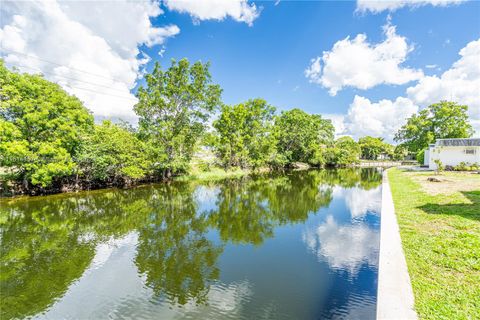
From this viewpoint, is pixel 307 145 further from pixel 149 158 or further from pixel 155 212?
pixel 155 212

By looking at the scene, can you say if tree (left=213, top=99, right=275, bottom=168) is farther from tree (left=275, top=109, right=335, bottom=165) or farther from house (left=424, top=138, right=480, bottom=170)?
house (left=424, top=138, right=480, bottom=170)

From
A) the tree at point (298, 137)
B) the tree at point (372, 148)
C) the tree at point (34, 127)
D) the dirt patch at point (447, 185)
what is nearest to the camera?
the dirt patch at point (447, 185)

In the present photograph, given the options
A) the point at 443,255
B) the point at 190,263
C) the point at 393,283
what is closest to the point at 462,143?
the point at 443,255

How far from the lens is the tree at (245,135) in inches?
1462

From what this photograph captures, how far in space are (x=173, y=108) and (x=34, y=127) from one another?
13027 mm

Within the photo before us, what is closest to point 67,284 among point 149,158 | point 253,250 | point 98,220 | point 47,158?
point 253,250

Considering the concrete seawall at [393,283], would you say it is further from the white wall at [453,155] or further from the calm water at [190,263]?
the white wall at [453,155]

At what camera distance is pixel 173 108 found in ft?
89.2

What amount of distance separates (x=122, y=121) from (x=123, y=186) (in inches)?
472

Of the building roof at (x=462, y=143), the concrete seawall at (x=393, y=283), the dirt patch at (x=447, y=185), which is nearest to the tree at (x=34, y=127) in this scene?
the concrete seawall at (x=393, y=283)

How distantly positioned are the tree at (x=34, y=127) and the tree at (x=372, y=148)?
74445 mm

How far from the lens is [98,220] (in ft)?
37.9

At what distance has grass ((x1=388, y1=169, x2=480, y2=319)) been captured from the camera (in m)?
3.95

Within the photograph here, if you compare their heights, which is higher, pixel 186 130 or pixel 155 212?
pixel 186 130
